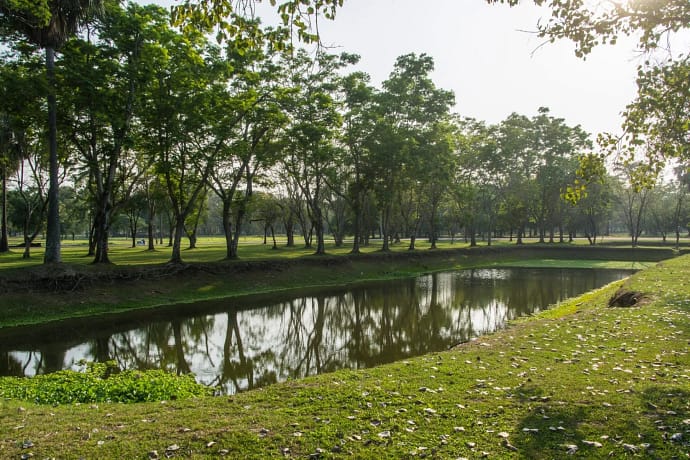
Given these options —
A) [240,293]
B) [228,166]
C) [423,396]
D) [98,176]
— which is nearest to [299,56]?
[228,166]

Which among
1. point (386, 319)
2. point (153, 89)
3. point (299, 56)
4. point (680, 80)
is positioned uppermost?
point (299, 56)

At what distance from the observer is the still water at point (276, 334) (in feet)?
43.8

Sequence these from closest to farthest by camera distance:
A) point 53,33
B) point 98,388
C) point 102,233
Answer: point 98,388, point 53,33, point 102,233

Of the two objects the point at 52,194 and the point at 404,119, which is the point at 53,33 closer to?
the point at 52,194

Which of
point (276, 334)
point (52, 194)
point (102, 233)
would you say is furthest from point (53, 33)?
point (276, 334)

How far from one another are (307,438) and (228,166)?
→ 30.4 m

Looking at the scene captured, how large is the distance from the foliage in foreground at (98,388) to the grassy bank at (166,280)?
9.78 meters

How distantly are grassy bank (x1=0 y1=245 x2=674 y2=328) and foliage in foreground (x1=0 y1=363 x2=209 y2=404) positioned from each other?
→ 32.1ft

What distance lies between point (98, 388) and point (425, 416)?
7.82 m

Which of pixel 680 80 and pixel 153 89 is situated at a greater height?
pixel 153 89

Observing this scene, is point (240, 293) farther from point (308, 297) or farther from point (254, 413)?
point (254, 413)

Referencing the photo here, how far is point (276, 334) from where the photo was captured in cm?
1777

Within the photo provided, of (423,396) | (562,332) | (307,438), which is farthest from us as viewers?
(562,332)

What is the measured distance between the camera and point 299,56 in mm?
33438
